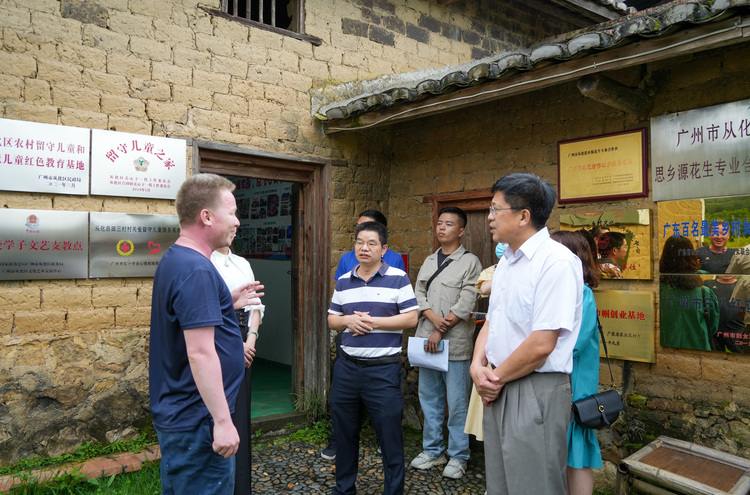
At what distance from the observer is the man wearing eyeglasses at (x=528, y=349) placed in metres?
2.27

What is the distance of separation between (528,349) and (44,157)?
12.6 feet

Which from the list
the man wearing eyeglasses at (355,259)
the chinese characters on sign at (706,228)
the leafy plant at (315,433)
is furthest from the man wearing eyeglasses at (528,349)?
the leafy plant at (315,433)

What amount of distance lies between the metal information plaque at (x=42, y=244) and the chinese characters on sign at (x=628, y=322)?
4.11m

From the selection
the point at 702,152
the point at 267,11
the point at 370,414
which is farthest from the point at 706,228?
the point at 267,11

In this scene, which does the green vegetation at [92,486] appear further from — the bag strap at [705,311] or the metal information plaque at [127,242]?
the bag strap at [705,311]

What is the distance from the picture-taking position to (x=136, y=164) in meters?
4.53

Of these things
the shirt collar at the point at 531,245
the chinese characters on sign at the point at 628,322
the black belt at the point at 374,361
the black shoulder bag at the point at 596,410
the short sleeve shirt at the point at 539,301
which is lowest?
the black shoulder bag at the point at 596,410

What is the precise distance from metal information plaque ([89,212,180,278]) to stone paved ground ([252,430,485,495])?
194cm

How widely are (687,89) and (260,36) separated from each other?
12.3ft

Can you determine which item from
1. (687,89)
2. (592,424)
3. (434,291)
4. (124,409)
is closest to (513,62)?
(687,89)

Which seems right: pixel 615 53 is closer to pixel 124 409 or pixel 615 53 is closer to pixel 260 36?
pixel 260 36

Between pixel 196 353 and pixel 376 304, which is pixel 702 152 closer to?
pixel 376 304

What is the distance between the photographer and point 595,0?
7.53 meters

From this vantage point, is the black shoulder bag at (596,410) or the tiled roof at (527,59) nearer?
the black shoulder bag at (596,410)
